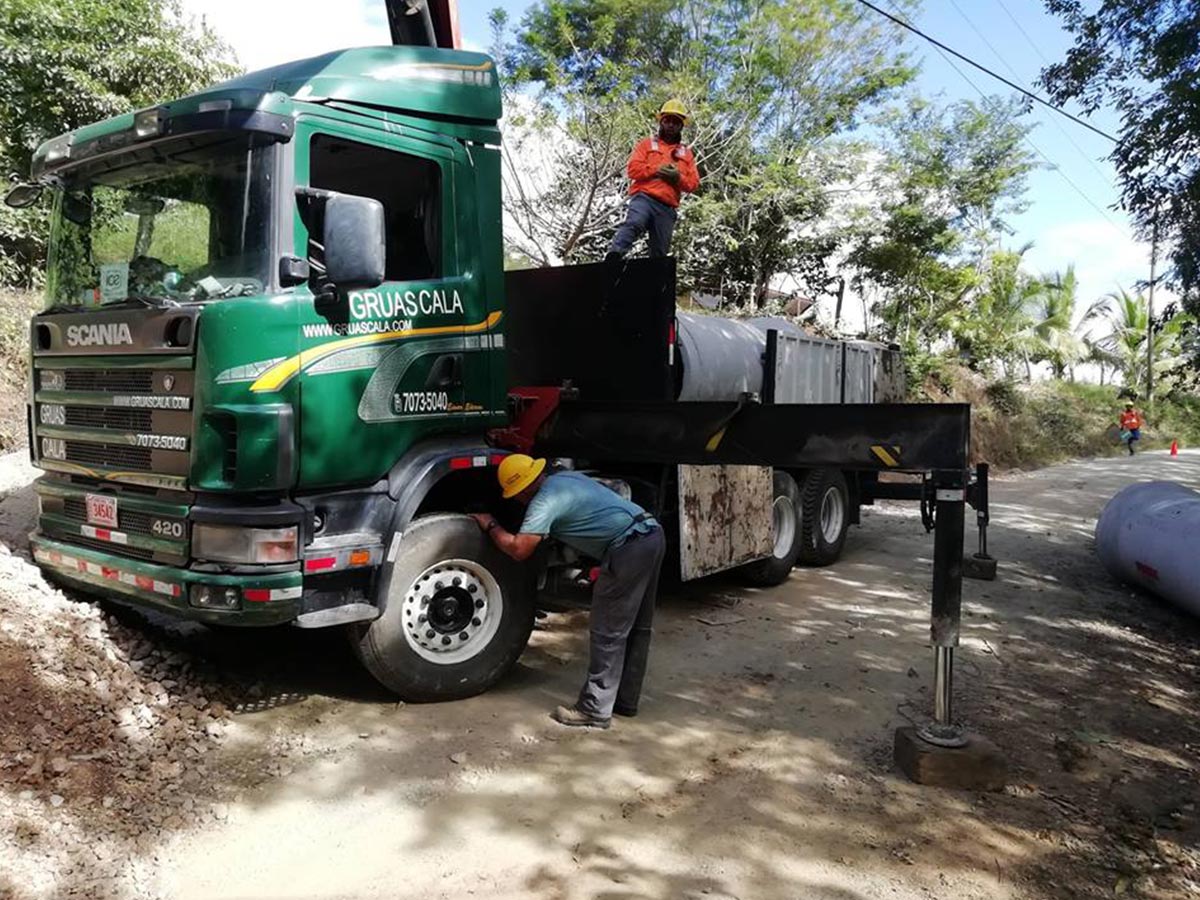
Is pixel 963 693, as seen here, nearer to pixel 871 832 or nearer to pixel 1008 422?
pixel 871 832

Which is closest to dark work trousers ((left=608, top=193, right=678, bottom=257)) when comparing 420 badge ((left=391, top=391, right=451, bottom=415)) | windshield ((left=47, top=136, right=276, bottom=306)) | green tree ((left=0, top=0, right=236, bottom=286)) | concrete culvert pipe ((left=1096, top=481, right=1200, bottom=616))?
420 badge ((left=391, top=391, right=451, bottom=415))

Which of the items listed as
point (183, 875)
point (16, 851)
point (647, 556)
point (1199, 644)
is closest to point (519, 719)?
point (647, 556)

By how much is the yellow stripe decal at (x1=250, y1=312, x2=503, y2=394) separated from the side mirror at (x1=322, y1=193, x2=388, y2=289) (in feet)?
1.06

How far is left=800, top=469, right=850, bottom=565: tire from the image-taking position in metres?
8.13

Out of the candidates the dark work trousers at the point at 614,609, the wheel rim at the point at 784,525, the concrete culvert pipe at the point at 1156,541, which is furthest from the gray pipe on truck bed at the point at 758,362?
the concrete culvert pipe at the point at 1156,541

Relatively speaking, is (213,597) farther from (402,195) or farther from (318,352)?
(402,195)

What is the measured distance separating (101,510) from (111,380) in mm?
644

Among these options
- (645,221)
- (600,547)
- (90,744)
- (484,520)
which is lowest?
(90,744)

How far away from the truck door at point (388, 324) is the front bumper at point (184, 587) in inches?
19.4

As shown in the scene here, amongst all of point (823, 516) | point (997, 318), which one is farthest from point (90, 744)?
point (997, 318)

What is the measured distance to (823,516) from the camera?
28.0 feet

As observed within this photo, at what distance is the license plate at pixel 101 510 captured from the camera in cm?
429

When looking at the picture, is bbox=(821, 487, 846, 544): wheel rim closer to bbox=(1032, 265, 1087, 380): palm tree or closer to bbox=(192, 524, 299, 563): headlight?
bbox=(192, 524, 299, 563): headlight

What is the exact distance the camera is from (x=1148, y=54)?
26.2ft
